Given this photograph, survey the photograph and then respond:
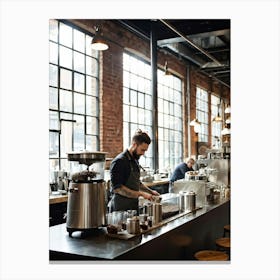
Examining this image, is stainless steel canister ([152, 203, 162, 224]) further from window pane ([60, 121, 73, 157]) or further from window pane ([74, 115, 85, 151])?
window pane ([74, 115, 85, 151])

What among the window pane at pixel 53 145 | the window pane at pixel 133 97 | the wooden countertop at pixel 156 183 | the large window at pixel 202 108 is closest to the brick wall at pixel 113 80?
the window pane at pixel 133 97

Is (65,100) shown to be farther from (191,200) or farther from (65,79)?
(191,200)

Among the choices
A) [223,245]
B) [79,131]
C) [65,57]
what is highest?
[65,57]

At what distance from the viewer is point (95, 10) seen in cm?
249

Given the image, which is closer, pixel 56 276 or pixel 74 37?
pixel 56 276

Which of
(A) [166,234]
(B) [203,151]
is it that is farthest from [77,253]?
(B) [203,151]

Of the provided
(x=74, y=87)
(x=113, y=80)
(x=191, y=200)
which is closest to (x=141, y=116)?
(x=113, y=80)

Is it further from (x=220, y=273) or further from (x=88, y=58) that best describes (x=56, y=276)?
(x=88, y=58)

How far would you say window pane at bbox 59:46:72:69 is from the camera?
14.3ft

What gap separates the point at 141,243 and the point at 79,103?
3.00m

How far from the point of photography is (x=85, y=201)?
206 centimetres

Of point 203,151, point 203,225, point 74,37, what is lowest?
point 203,225

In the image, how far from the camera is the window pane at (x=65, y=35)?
4.18 metres
